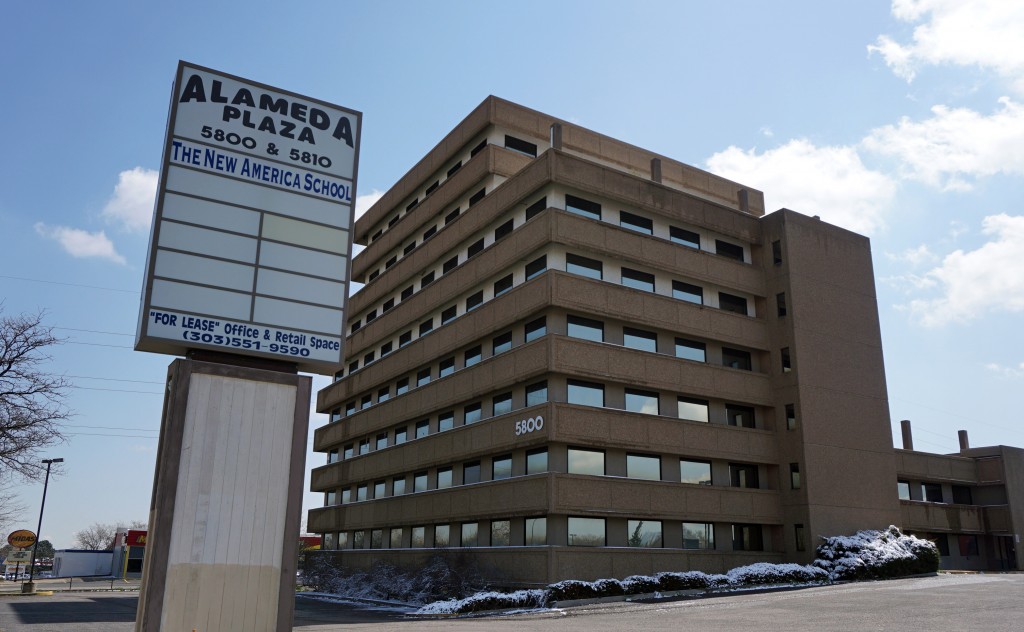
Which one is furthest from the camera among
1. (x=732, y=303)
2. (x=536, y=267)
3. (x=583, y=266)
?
(x=732, y=303)

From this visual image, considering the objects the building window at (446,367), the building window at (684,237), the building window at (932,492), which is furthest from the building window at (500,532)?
the building window at (932,492)

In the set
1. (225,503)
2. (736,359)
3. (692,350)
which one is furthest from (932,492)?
(225,503)

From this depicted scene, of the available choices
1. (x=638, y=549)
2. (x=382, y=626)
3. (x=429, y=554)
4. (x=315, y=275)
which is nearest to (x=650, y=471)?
(x=638, y=549)

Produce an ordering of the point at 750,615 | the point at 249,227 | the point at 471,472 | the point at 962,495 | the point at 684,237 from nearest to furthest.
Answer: the point at 249,227
the point at 750,615
the point at 471,472
the point at 684,237
the point at 962,495

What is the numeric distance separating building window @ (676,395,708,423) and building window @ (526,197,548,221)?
10.9 metres

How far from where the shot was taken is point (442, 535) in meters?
41.5

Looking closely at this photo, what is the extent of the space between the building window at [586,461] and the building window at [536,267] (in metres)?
7.96

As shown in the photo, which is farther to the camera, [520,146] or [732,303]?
[520,146]

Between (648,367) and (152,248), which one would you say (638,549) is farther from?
(152,248)

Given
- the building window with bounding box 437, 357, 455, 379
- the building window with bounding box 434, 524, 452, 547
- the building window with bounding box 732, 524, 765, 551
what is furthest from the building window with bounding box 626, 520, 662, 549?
the building window with bounding box 437, 357, 455, 379

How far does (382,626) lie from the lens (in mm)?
24016

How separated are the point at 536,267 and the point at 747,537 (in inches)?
635

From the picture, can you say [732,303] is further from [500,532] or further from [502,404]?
[500,532]

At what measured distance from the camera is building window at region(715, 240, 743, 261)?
43.3 meters
